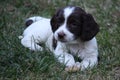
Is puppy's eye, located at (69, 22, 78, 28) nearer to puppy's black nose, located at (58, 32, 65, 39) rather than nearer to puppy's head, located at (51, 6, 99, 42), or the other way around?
puppy's head, located at (51, 6, 99, 42)

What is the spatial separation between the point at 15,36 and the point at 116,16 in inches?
Answer: 95.9

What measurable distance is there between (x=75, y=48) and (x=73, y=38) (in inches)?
15.4

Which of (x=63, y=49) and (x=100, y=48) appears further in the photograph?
(x=100, y=48)

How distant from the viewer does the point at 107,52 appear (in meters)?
6.67

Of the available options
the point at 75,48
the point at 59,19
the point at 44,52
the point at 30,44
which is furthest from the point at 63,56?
the point at 30,44

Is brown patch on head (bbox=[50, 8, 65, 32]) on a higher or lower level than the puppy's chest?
higher

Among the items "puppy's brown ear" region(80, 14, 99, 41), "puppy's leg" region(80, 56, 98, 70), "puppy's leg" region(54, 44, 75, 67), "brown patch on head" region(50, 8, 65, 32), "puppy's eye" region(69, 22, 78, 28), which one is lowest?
"puppy's leg" region(80, 56, 98, 70)

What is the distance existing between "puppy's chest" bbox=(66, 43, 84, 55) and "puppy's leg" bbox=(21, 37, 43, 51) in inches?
20.6

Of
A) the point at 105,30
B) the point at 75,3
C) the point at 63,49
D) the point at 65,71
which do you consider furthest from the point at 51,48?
the point at 75,3

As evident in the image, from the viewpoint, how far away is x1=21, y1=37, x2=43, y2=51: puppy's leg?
21.8 feet

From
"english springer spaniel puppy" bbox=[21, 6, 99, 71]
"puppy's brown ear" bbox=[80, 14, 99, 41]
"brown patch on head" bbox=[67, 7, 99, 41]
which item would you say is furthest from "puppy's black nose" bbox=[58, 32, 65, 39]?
"puppy's brown ear" bbox=[80, 14, 99, 41]

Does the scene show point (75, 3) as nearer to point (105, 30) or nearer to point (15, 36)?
point (105, 30)

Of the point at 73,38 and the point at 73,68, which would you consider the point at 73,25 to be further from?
the point at 73,68

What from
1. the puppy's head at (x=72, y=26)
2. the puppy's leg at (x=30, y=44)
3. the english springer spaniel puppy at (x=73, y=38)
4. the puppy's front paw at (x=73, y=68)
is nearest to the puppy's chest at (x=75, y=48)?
the english springer spaniel puppy at (x=73, y=38)
